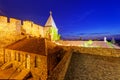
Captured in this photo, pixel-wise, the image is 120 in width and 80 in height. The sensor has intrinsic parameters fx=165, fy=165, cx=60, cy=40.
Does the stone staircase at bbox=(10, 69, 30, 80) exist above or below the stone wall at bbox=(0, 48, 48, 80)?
below

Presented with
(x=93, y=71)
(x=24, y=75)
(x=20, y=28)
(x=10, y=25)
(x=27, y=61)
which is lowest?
(x=24, y=75)

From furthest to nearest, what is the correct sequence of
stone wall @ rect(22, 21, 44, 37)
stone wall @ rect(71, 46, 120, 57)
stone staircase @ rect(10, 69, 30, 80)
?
1. stone wall @ rect(22, 21, 44, 37)
2. stone staircase @ rect(10, 69, 30, 80)
3. stone wall @ rect(71, 46, 120, 57)

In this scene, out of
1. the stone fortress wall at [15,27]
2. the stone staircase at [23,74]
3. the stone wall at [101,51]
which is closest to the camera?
the stone wall at [101,51]

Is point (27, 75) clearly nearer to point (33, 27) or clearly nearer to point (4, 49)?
point (4, 49)

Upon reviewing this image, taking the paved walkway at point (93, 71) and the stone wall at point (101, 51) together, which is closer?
the paved walkway at point (93, 71)

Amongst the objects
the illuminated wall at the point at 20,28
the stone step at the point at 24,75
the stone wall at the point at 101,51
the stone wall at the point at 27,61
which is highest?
the illuminated wall at the point at 20,28

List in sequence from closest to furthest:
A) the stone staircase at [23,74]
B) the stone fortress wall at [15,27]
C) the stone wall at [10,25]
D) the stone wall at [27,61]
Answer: the stone staircase at [23,74] → the stone wall at [27,61] → the stone wall at [10,25] → the stone fortress wall at [15,27]

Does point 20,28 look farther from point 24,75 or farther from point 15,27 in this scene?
point 24,75

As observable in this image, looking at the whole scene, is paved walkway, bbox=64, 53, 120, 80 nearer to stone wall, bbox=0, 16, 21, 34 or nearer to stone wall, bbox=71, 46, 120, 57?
stone wall, bbox=71, 46, 120, 57

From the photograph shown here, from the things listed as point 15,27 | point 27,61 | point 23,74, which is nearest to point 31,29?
point 15,27

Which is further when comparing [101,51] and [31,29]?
[31,29]

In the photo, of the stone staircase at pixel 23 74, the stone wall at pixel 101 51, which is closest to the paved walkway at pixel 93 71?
the stone wall at pixel 101 51

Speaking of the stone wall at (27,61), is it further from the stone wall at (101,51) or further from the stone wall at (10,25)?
the stone wall at (101,51)

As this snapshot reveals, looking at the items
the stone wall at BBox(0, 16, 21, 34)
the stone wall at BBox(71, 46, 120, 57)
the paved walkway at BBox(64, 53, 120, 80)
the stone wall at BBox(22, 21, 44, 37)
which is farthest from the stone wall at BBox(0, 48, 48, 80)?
the stone wall at BBox(22, 21, 44, 37)
